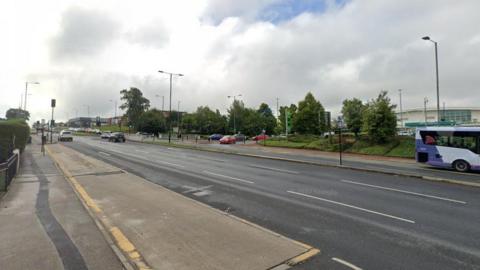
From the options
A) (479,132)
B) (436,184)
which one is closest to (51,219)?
(436,184)

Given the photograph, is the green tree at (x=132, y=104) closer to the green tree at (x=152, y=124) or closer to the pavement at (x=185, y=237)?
the green tree at (x=152, y=124)

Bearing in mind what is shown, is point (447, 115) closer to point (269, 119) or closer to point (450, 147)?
point (269, 119)

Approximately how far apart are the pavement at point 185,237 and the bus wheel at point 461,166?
671 inches

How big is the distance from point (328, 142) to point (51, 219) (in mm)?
30568

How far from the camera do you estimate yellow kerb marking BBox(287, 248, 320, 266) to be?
4.80 m

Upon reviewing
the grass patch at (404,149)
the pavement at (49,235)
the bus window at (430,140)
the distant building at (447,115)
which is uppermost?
the distant building at (447,115)

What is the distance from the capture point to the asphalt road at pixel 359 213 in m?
5.26

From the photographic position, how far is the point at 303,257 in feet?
16.5

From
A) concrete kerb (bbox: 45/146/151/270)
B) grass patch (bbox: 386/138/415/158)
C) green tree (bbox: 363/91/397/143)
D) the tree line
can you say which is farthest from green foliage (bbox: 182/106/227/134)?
A: concrete kerb (bbox: 45/146/151/270)

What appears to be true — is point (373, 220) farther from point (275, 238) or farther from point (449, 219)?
point (275, 238)

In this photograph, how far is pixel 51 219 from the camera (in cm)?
730

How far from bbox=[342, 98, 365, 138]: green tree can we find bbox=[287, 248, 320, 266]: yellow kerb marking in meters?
32.9

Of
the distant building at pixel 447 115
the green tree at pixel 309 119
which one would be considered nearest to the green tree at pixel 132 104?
the green tree at pixel 309 119

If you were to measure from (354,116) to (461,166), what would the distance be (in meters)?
20.9
